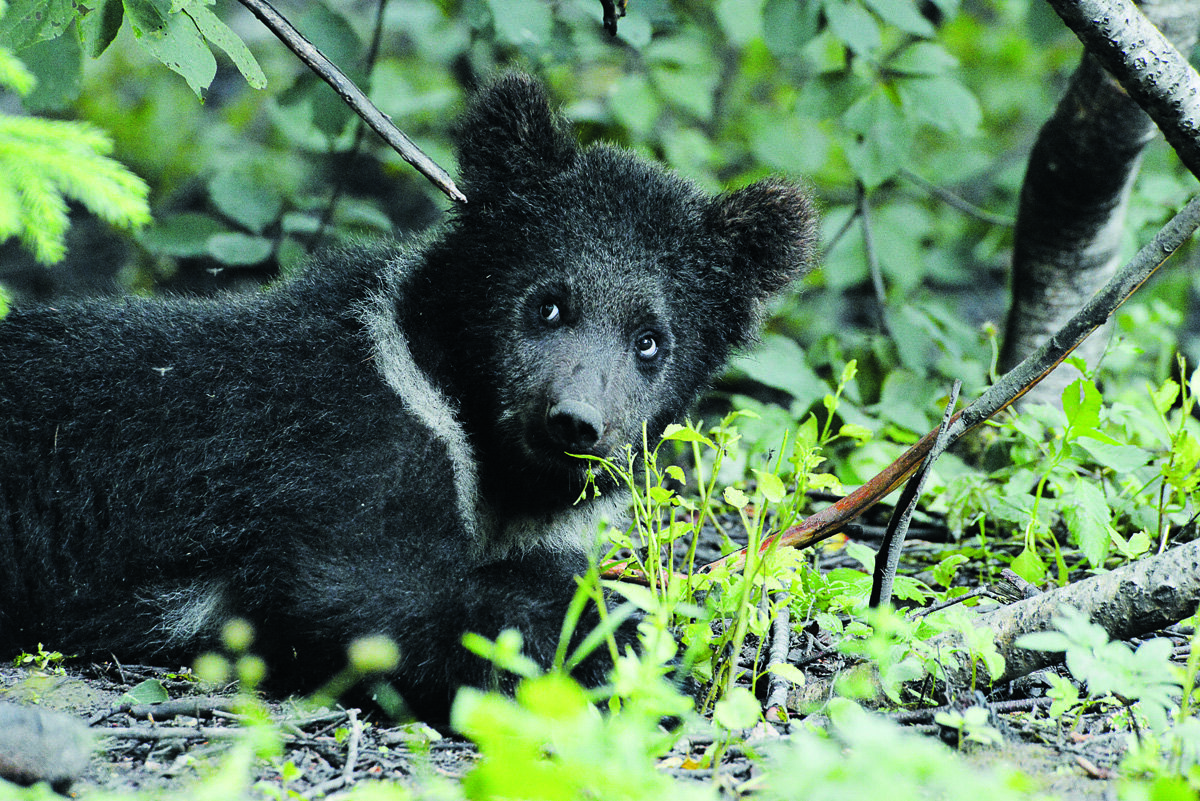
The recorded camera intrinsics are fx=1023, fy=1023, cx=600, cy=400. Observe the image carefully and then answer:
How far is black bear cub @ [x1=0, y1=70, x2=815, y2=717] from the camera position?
8.92 ft

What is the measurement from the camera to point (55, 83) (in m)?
3.47

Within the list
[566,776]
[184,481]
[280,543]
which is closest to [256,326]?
[184,481]

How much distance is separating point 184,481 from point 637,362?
1.41 m

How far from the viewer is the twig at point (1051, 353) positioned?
244 cm

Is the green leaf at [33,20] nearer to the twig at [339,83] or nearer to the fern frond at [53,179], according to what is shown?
the twig at [339,83]

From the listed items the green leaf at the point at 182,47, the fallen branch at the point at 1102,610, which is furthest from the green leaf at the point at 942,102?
the green leaf at the point at 182,47

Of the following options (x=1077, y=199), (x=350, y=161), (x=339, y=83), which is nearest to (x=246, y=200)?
(x=350, y=161)

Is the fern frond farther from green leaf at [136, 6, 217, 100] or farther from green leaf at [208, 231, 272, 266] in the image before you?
green leaf at [208, 231, 272, 266]

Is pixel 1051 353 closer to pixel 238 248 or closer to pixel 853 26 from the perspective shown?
pixel 853 26

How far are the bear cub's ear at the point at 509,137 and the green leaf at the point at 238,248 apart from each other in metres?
2.05

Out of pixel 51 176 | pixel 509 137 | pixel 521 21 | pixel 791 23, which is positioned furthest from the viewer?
pixel 791 23

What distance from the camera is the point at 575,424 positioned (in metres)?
2.86

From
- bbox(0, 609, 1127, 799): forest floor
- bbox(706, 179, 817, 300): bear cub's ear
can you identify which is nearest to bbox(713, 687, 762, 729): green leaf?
bbox(0, 609, 1127, 799): forest floor

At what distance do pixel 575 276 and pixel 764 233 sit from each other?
2.37ft
